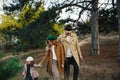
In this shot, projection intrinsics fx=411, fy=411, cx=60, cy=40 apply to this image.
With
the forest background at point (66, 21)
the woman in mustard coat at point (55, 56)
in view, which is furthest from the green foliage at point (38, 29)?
the woman in mustard coat at point (55, 56)

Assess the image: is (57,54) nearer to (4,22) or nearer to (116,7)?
(116,7)

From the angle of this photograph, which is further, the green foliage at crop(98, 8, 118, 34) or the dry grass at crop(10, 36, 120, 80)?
the green foliage at crop(98, 8, 118, 34)

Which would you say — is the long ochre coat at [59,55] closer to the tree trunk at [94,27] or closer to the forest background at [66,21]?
the forest background at [66,21]

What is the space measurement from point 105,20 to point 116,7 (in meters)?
2.13

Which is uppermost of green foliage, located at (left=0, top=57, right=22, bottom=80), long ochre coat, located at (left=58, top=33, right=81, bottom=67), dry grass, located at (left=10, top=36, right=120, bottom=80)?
long ochre coat, located at (left=58, top=33, right=81, bottom=67)

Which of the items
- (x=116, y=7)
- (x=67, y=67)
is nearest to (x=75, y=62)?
(x=67, y=67)

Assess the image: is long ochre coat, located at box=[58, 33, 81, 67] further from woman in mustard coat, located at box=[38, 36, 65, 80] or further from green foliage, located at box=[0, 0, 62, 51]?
green foliage, located at box=[0, 0, 62, 51]

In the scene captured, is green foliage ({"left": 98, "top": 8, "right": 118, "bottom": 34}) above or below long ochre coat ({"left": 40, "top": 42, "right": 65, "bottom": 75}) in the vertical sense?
above

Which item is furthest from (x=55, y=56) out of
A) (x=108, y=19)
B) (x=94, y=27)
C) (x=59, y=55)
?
(x=94, y=27)

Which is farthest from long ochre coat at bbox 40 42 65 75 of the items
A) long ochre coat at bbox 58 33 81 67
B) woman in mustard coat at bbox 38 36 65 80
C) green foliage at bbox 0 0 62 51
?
green foliage at bbox 0 0 62 51

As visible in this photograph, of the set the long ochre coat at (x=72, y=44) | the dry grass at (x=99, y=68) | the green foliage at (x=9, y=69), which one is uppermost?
the long ochre coat at (x=72, y=44)

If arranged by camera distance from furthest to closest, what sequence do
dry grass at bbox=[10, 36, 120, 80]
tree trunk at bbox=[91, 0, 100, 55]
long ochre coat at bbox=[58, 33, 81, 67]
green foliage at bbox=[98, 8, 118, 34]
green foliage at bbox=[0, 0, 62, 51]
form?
tree trunk at bbox=[91, 0, 100, 55] < green foliage at bbox=[98, 8, 118, 34] < green foliage at bbox=[0, 0, 62, 51] < dry grass at bbox=[10, 36, 120, 80] < long ochre coat at bbox=[58, 33, 81, 67]

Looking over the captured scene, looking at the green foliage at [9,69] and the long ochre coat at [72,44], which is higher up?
the long ochre coat at [72,44]

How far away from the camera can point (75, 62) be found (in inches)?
503
